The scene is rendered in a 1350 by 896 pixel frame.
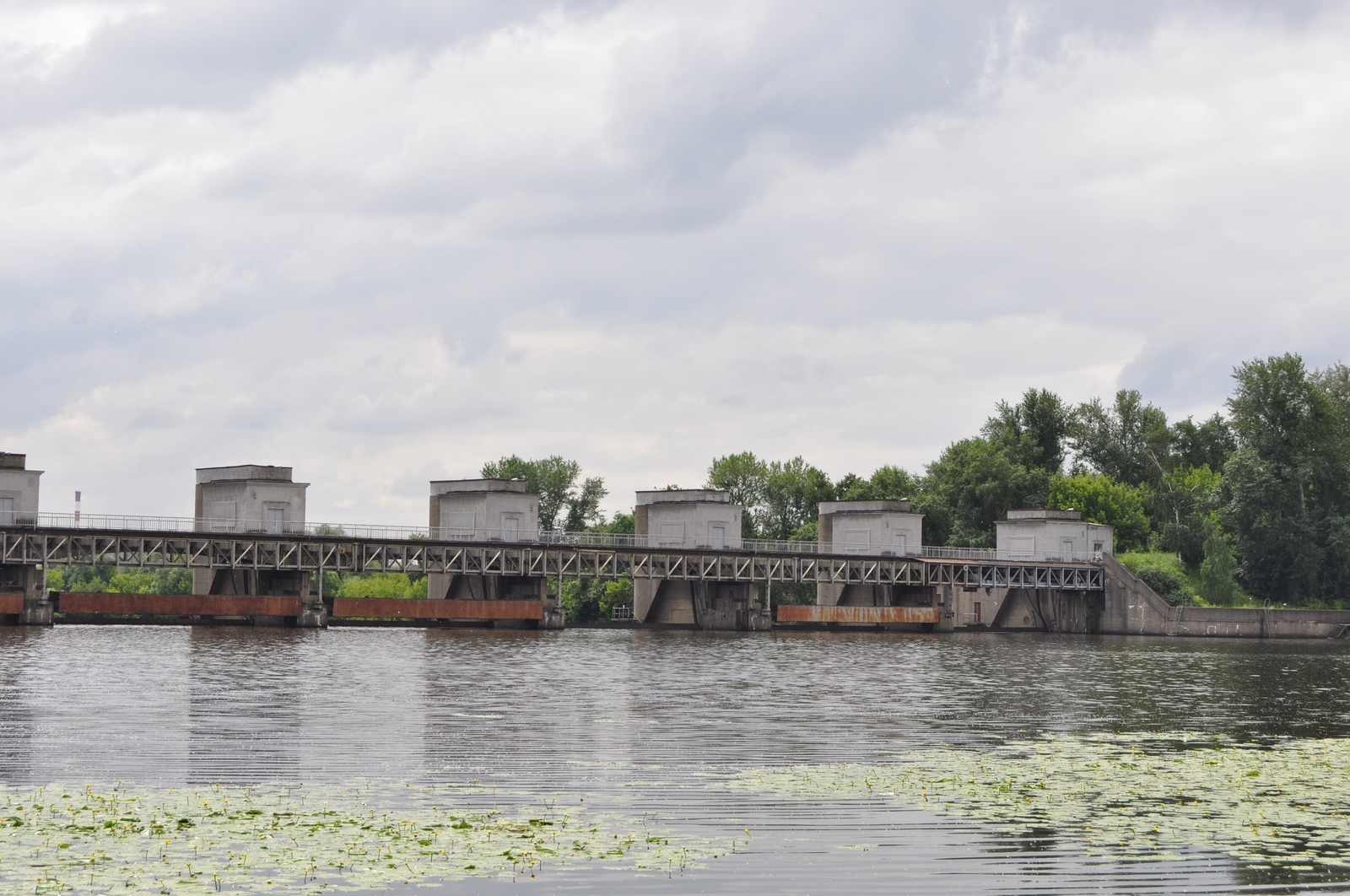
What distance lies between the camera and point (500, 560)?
10038cm

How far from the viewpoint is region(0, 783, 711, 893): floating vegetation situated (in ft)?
55.7

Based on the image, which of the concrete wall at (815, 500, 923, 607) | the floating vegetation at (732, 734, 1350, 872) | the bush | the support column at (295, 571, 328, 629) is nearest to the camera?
the floating vegetation at (732, 734, 1350, 872)

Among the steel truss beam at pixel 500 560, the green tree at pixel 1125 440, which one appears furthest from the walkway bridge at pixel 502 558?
the green tree at pixel 1125 440

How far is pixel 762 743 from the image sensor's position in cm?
3114

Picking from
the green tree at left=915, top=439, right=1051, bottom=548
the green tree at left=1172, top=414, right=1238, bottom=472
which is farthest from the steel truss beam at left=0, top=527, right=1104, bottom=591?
the green tree at left=1172, top=414, right=1238, bottom=472

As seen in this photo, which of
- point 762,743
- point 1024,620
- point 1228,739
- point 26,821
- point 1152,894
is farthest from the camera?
point 1024,620

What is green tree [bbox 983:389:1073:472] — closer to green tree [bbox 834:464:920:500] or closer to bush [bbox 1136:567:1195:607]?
green tree [bbox 834:464:920:500]

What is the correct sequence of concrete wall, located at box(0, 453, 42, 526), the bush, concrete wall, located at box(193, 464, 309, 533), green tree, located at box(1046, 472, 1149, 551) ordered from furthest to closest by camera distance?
green tree, located at box(1046, 472, 1149, 551)
the bush
concrete wall, located at box(193, 464, 309, 533)
concrete wall, located at box(0, 453, 42, 526)

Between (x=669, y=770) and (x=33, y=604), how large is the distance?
70.6 meters

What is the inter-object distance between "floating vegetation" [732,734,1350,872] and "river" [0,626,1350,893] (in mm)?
107

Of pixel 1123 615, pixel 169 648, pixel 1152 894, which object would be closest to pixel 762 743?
pixel 1152 894

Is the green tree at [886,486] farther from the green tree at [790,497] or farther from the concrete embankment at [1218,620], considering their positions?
the concrete embankment at [1218,620]

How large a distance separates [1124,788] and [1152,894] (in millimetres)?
8535

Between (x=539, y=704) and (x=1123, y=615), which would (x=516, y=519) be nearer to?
(x=1123, y=615)
